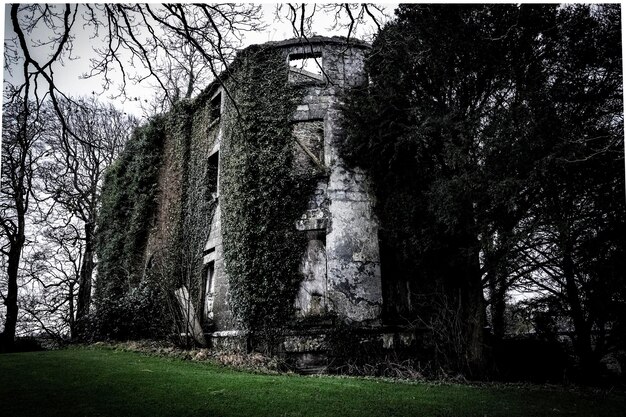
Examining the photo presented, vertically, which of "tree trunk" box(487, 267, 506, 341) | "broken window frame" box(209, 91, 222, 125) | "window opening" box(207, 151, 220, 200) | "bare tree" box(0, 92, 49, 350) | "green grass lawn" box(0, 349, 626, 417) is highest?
"broken window frame" box(209, 91, 222, 125)

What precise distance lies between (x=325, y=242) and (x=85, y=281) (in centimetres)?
854

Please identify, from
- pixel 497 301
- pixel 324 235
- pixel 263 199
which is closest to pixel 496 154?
pixel 324 235

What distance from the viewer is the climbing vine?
8258mm

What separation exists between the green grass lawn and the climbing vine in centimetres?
249

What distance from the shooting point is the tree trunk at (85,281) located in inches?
447

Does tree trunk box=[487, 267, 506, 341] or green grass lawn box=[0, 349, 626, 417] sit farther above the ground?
tree trunk box=[487, 267, 506, 341]

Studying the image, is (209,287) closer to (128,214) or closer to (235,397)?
(128,214)

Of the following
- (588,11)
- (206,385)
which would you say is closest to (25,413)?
(206,385)

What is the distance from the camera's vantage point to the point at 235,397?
170 inches

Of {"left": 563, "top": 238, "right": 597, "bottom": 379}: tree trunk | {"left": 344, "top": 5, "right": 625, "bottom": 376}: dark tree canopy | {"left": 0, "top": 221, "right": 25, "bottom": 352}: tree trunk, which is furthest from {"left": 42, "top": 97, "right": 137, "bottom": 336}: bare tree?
{"left": 563, "top": 238, "right": 597, "bottom": 379}: tree trunk

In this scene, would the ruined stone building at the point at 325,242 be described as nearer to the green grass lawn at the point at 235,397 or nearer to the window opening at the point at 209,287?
the window opening at the point at 209,287

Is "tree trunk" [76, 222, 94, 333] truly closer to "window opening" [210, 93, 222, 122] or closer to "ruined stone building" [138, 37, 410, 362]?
"ruined stone building" [138, 37, 410, 362]

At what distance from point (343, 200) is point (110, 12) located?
222 inches

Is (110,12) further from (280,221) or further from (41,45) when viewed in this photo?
(280,221)
